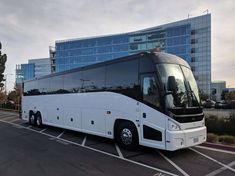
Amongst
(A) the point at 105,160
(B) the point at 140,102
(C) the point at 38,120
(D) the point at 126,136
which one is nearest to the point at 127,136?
(D) the point at 126,136

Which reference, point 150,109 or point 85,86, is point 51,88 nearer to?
point 85,86

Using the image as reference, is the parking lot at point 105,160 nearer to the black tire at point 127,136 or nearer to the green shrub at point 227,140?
the black tire at point 127,136

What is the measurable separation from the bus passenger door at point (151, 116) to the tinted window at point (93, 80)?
2752mm

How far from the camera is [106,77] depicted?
1123cm

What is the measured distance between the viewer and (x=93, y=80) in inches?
477

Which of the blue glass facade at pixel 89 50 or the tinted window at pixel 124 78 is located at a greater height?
the blue glass facade at pixel 89 50

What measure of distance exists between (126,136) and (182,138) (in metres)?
2.31

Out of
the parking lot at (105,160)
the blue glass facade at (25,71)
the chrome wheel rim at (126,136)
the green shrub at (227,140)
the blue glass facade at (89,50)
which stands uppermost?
the blue glass facade at (89,50)

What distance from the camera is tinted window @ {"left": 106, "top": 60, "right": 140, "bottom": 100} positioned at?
379 inches

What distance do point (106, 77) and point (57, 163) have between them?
447 centimetres

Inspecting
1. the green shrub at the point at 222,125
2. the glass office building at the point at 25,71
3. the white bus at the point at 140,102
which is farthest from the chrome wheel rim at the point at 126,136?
the glass office building at the point at 25,71

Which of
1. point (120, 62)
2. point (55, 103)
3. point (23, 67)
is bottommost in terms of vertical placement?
point (55, 103)

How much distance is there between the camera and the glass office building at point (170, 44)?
8481 cm

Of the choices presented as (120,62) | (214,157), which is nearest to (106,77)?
(120,62)
